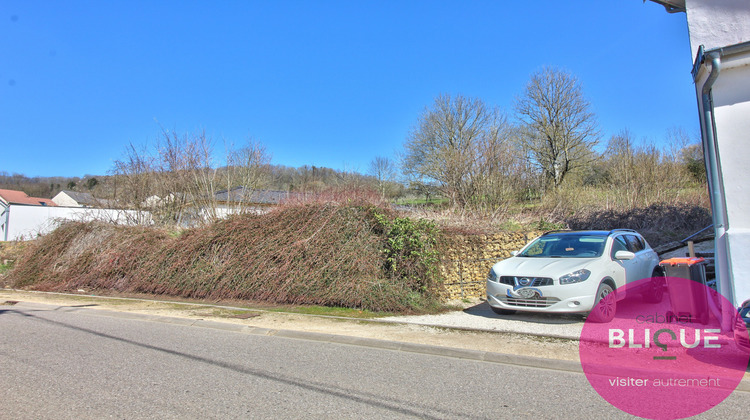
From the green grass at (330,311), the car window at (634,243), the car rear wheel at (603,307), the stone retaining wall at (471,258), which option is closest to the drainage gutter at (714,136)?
the car rear wheel at (603,307)

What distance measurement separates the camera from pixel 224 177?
19094 mm

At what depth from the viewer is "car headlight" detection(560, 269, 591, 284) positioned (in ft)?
23.6

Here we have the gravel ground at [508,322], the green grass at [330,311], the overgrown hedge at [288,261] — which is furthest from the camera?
the overgrown hedge at [288,261]

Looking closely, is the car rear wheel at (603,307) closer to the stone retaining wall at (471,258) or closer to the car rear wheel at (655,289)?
the car rear wheel at (655,289)

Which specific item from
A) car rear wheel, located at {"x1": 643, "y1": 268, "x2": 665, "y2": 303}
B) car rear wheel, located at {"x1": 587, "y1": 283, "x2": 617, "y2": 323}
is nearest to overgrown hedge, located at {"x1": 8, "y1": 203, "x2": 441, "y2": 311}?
car rear wheel, located at {"x1": 587, "y1": 283, "x2": 617, "y2": 323}

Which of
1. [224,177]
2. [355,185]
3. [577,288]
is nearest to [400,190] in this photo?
[224,177]

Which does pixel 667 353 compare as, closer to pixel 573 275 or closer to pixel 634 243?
pixel 573 275

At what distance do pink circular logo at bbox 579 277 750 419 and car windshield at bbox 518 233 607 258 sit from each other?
2.80 ft

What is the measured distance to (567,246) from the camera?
8.53m

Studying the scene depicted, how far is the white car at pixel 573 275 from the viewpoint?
23.5ft

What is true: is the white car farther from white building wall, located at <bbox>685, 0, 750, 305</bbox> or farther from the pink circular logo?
white building wall, located at <bbox>685, 0, 750, 305</bbox>

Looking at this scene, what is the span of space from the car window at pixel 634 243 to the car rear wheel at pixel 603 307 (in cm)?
184

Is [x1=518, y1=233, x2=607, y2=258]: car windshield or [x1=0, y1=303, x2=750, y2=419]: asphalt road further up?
[x1=518, y1=233, x2=607, y2=258]: car windshield

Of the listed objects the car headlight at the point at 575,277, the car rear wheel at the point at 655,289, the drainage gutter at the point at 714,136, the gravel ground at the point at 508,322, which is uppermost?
the drainage gutter at the point at 714,136
